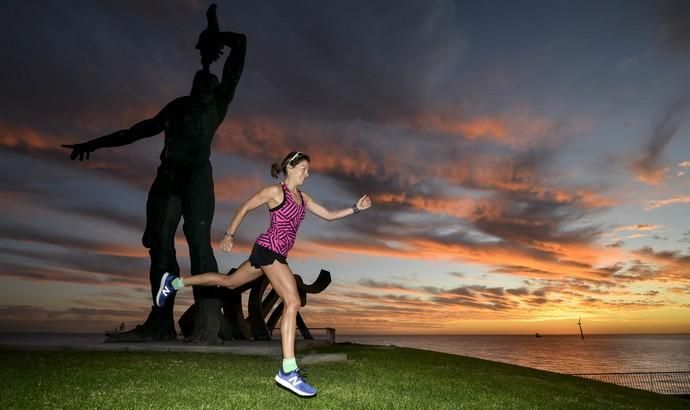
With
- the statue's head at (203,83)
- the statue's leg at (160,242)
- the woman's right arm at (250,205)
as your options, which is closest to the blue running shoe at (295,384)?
the woman's right arm at (250,205)

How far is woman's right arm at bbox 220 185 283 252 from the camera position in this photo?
16.5 ft

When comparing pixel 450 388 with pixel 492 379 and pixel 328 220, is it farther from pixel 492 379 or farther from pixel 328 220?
pixel 328 220

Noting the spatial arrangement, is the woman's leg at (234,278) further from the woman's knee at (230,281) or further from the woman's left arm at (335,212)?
the woman's left arm at (335,212)

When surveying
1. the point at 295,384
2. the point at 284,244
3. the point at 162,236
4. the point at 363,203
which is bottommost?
the point at 295,384

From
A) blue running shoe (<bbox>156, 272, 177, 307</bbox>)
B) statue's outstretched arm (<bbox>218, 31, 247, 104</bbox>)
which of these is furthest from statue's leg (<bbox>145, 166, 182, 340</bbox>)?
blue running shoe (<bbox>156, 272, 177, 307</bbox>)

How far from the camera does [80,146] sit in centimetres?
1220

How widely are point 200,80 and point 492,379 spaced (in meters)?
9.84

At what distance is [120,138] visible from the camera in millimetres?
12281

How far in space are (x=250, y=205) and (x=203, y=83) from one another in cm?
801

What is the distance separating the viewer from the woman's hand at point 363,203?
5715 millimetres

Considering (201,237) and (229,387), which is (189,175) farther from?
(229,387)

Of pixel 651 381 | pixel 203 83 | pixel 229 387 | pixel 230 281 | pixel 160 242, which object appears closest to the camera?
pixel 229 387

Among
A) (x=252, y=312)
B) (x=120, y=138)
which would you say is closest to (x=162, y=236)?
(x=120, y=138)

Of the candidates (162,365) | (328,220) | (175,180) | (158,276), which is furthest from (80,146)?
(328,220)
